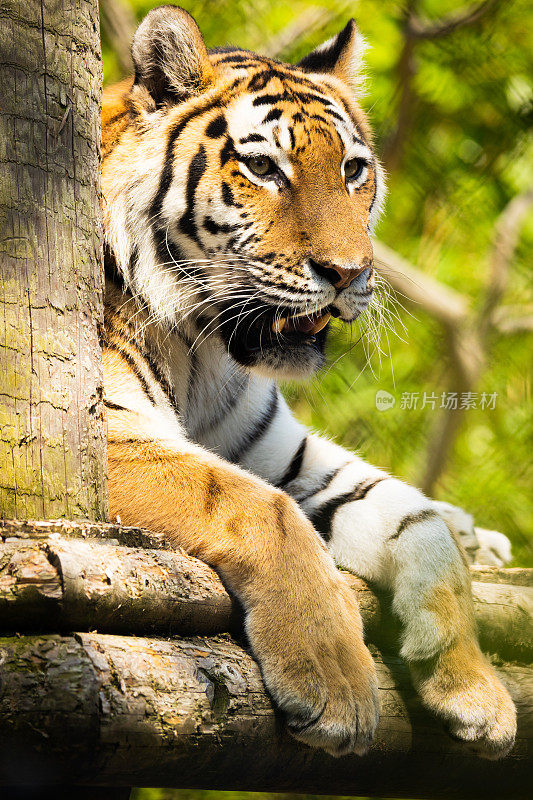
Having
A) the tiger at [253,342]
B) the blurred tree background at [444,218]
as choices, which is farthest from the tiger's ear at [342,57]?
the blurred tree background at [444,218]

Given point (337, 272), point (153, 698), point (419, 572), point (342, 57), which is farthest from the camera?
point (342, 57)

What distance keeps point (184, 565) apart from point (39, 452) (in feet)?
0.92

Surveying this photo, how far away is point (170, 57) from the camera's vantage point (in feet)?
6.24

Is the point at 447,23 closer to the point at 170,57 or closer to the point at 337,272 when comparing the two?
the point at 170,57

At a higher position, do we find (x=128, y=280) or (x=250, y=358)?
(x=128, y=280)

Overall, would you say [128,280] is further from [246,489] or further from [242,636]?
[242,636]

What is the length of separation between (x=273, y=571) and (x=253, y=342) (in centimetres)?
69

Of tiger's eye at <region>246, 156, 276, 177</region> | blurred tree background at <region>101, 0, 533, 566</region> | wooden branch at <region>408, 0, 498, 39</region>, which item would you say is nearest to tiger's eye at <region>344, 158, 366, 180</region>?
tiger's eye at <region>246, 156, 276, 177</region>

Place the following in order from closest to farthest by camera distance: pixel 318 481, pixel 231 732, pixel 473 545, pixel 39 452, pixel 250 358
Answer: pixel 231 732 → pixel 39 452 → pixel 250 358 → pixel 318 481 → pixel 473 545

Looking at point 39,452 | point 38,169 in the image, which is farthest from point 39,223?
point 39,452

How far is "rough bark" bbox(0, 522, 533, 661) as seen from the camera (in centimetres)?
103

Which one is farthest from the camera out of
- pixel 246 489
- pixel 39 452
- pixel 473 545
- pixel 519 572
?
pixel 473 545

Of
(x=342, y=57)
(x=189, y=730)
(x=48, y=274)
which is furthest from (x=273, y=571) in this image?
(x=342, y=57)

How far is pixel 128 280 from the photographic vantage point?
1.94 metres
